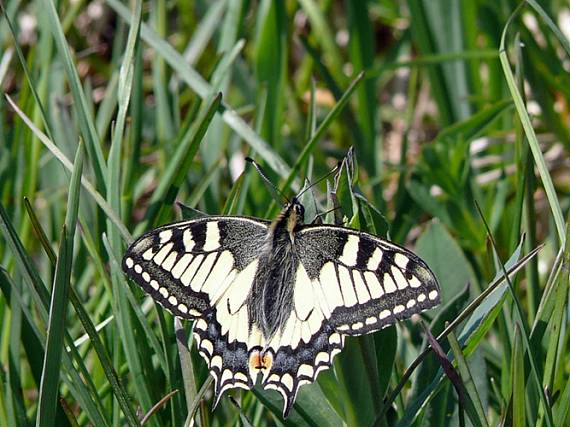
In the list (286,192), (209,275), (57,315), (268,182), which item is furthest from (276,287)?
(57,315)

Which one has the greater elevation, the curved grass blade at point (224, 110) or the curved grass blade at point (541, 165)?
the curved grass blade at point (224, 110)

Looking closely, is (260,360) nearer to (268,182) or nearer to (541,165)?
(268,182)

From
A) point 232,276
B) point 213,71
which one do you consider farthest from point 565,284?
point 213,71

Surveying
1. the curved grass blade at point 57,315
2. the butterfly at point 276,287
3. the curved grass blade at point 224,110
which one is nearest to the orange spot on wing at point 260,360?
the butterfly at point 276,287

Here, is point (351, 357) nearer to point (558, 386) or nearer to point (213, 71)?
point (558, 386)

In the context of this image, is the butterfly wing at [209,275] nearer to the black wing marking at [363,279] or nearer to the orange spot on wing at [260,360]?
the orange spot on wing at [260,360]

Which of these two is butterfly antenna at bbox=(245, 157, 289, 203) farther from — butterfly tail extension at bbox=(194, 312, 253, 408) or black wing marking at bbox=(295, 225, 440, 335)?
butterfly tail extension at bbox=(194, 312, 253, 408)

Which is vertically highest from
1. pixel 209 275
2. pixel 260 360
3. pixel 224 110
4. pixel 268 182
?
pixel 224 110
